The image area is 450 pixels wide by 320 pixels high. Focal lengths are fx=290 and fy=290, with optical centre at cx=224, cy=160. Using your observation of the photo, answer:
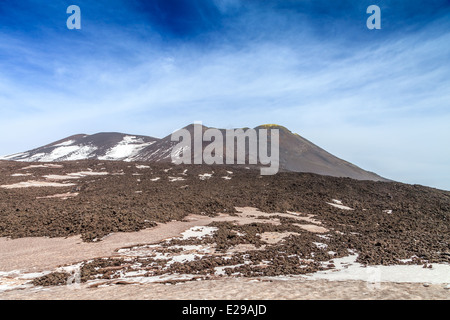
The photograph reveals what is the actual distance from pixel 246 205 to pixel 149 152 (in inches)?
1952

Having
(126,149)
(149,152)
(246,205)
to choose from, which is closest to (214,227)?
(246,205)

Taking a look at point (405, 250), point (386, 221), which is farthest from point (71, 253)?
point (386, 221)

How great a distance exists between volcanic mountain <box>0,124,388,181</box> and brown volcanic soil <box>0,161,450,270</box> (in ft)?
73.5

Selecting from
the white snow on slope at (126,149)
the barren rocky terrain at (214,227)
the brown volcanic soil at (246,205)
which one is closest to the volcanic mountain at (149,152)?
the white snow on slope at (126,149)

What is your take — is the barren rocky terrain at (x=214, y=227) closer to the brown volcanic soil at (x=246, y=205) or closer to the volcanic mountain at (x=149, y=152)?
the brown volcanic soil at (x=246, y=205)

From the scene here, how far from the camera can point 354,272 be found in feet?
22.9

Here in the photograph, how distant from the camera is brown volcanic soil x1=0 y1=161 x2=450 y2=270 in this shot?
9.59 m

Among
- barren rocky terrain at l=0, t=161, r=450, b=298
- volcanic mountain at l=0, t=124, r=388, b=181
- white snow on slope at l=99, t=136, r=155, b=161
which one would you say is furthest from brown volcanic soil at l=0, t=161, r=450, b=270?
white snow on slope at l=99, t=136, r=155, b=161

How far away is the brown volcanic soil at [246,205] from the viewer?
9586mm

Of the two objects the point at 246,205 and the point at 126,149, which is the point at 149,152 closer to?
the point at 126,149

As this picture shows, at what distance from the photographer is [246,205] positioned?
18.6 meters

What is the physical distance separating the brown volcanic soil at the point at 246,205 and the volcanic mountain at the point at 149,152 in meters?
22.4
